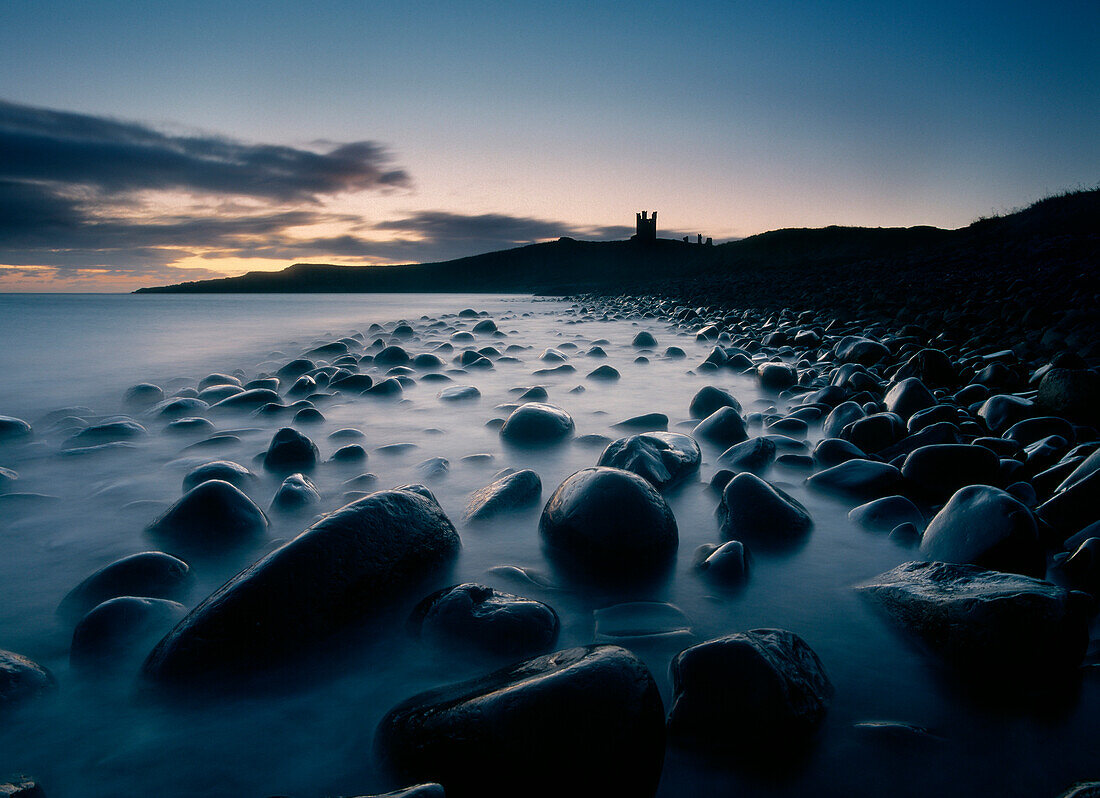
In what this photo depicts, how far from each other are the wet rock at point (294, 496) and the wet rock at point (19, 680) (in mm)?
847

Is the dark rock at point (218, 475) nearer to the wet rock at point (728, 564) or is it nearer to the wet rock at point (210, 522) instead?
the wet rock at point (210, 522)

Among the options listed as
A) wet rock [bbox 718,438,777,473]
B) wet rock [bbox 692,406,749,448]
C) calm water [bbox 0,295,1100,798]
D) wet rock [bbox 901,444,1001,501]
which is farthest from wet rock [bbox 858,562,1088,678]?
wet rock [bbox 692,406,749,448]

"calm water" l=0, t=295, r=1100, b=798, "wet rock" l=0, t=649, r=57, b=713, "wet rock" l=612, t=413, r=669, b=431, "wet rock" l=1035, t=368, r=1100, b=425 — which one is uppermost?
"wet rock" l=1035, t=368, r=1100, b=425

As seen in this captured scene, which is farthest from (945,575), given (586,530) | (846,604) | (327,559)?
(327,559)

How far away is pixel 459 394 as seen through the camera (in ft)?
13.0

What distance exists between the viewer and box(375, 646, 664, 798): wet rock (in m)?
0.84

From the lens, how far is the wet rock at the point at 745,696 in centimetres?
95

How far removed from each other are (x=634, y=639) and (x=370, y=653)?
0.56 metres

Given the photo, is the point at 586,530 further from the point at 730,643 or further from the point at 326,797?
the point at 326,797

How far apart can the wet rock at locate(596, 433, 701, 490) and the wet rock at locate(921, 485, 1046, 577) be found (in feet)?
2.70

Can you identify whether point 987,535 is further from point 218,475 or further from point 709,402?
Answer: point 218,475

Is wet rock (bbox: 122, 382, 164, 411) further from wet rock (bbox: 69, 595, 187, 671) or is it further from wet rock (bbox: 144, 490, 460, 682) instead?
wet rock (bbox: 144, 490, 460, 682)

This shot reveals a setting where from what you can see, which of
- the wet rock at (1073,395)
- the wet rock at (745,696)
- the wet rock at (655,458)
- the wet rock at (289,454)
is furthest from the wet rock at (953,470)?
the wet rock at (289,454)

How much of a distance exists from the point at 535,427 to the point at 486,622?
1.67 meters
